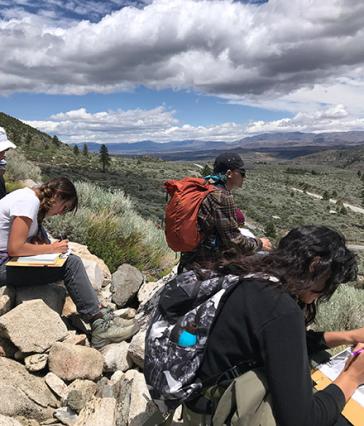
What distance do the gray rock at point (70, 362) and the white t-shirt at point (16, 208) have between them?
3.55ft

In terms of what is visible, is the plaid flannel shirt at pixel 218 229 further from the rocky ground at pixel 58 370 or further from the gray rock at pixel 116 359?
the gray rock at pixel 116 359

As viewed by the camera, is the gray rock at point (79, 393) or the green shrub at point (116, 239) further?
the green shrub at point (116, 239)

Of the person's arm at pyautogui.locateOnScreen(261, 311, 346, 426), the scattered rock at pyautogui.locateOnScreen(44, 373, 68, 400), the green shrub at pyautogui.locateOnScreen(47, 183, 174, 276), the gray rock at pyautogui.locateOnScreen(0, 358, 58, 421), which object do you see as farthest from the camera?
the green shrub at pyautogui.locateOnScreen(47, 183, 174, 276)

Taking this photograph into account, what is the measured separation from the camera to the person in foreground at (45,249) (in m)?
3.54

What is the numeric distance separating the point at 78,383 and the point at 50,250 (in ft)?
3.84

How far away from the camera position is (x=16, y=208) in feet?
11.5

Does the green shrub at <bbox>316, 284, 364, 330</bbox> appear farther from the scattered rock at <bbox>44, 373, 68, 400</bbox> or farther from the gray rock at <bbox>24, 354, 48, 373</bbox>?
the gray rock at <bbox>24, 354, 48, 373</bbox>

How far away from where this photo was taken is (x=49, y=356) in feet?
10.8

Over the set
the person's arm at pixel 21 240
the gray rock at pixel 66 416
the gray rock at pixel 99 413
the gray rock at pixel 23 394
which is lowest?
the gray rock at pixel 66 416

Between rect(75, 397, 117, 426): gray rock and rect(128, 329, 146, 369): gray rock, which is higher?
rect(128, 329, 146, 369): gray rock

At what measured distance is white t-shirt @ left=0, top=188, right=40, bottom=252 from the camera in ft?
11.5

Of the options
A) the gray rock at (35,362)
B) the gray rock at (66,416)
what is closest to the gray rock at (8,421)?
the gray rock at (66,416)

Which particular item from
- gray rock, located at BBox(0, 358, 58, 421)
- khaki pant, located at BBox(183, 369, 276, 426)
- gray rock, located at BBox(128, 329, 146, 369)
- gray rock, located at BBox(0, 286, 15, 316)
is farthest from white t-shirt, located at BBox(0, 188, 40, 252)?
khaki pant, located at BBox(183, 369, 276, 426)

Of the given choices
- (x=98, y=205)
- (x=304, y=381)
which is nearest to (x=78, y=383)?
(x=304, y=381)
